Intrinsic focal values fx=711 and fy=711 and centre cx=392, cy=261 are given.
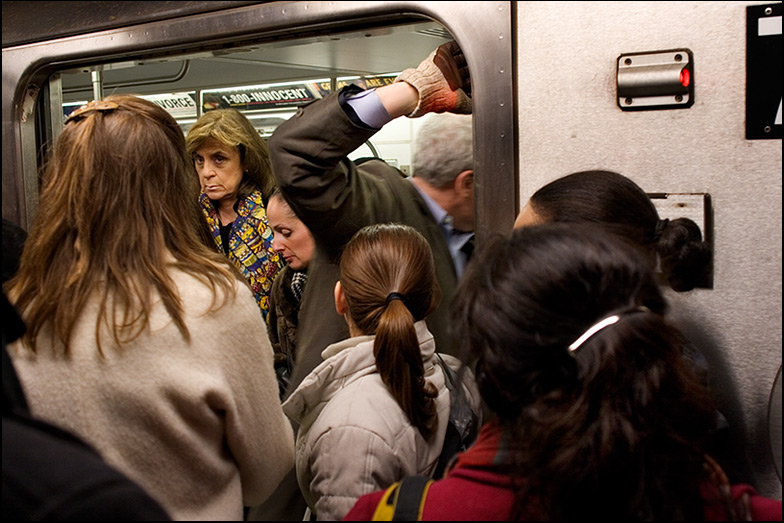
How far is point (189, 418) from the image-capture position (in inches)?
50.6

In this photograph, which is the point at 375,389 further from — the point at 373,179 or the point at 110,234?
the point at 373,179

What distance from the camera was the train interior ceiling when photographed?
3.83 metres

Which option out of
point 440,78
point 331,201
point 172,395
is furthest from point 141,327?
point 440,78

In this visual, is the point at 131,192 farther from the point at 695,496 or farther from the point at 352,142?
the point at 695,496

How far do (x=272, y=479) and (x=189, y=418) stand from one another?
0.27m

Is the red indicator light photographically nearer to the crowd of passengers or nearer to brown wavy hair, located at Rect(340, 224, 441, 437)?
the crowd of passengers

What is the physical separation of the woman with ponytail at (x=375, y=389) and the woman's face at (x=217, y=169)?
1.54m

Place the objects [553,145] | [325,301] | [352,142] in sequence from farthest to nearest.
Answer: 1. [325,301]
2. [352,142]
3. [553,145]

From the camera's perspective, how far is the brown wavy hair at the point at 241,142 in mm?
3252

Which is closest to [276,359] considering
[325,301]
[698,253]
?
[325,301]

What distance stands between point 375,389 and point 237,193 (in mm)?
1824

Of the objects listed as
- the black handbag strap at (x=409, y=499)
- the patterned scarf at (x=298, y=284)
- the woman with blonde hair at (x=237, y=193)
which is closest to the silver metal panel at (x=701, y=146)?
the black handbag strap at (x=409, y=499)

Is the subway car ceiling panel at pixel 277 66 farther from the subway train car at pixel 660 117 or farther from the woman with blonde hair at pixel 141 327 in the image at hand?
the woman with blonde hair at pixel 141 327

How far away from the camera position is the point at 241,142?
327cm
